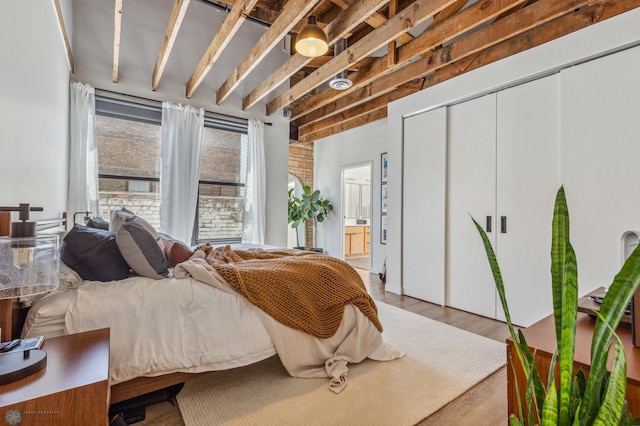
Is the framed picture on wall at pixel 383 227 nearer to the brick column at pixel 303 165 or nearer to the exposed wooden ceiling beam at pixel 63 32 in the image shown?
the brick column at pixel 303 165

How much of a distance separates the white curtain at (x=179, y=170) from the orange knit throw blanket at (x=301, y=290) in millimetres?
1953

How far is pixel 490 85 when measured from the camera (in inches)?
Answer: 119

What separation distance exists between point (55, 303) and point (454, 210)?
344cm

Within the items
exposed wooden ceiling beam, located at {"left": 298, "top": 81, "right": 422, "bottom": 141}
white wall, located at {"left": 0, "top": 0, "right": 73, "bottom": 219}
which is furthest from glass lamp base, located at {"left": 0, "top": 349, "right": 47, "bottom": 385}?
exposed wooden ceiling beam, located at {"left": 298, "top": 81, "right": 422, "bottom": 141}

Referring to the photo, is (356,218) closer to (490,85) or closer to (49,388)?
(490,85)

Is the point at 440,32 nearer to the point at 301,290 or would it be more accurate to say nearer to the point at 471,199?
the point at 471,199

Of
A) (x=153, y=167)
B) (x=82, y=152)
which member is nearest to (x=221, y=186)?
(x=153, y=167)

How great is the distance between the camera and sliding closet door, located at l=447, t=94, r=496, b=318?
10.2 feet

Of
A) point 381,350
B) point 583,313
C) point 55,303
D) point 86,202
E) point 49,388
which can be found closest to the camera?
point 49,388

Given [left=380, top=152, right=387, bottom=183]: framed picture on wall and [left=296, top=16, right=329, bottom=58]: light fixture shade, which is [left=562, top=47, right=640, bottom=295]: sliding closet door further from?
[left=380, top=152, right=387, bottom=183]: framed picture on wall

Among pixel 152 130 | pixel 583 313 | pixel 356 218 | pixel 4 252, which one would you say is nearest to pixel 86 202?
pixel 152 130

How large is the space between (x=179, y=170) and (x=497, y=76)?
3726 mm

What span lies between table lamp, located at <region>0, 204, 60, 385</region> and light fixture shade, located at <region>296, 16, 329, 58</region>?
2.13 m

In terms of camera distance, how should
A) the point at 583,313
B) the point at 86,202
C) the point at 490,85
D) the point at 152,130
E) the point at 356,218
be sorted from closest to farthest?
1. the point at 583,313
2. the point at 490,85
3. the point at 86,202
4. the point at 152,130
5. the point at 356,218
